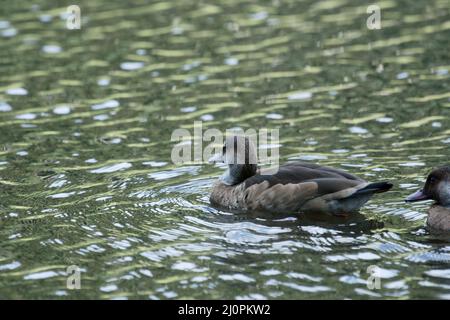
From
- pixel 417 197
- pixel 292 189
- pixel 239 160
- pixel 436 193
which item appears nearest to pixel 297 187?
pixel 292 189

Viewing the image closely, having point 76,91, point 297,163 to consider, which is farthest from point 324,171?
point 76,91

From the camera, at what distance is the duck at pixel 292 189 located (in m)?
12.2

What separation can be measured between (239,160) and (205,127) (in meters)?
2.81

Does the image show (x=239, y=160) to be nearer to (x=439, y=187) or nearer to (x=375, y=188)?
(x=375, y=188)

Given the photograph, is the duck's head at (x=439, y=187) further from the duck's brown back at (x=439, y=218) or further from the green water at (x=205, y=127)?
the green water at (x=205, y=127)

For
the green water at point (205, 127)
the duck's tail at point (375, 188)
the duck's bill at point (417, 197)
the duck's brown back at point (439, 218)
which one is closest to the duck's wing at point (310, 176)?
the duck's tail at point (375, 188)

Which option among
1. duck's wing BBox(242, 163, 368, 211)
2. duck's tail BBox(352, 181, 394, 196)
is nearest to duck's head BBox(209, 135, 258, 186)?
duck's wing BBox(242, 163, 368, 211)

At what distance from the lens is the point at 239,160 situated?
13.5 metres

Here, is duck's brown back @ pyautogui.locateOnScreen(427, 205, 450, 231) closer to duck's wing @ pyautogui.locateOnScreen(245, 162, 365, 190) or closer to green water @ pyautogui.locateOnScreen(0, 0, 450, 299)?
green water @ pyautogui.locateOnScreen(0, 0, 450, 299)

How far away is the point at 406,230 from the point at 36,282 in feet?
14.1

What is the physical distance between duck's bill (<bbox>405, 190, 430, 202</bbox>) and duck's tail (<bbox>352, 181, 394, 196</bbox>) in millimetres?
548

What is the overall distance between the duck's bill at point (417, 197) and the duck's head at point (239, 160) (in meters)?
2.27

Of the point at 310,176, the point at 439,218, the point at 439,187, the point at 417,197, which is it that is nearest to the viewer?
the point at 439,218

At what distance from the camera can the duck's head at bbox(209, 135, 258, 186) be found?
44.1 feet
